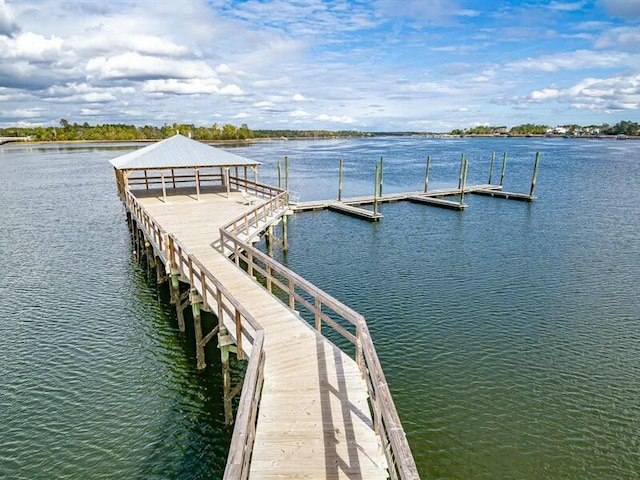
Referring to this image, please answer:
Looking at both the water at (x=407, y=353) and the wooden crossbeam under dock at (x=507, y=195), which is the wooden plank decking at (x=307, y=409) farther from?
the wooden crossbeam under dock at (x=507, y=195)

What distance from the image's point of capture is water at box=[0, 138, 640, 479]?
Result: 9297mm

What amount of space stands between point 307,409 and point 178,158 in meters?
21.1

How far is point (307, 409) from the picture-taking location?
6660mm

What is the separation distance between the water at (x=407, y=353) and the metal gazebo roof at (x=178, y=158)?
17.5 feet

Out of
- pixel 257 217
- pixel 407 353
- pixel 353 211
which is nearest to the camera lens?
pixel 407 353

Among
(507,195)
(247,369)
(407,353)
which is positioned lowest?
(407,353)

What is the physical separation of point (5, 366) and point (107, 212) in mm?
24536

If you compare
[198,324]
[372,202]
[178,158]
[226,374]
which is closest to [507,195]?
[372,202]

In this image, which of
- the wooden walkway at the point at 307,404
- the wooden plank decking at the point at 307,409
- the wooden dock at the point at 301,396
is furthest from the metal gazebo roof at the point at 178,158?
the wooden plank decking at the point at 307,409

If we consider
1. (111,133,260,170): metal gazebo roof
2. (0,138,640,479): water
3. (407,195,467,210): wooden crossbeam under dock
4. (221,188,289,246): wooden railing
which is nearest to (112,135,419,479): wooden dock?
(0,138,640,479): water

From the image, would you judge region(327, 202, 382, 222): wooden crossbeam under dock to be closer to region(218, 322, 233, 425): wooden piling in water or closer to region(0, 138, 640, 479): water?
region(0, 138, 640, 479): water

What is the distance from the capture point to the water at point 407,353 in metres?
9.30

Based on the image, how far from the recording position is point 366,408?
→ 264 inches

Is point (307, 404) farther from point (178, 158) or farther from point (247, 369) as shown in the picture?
point (178, 158)
